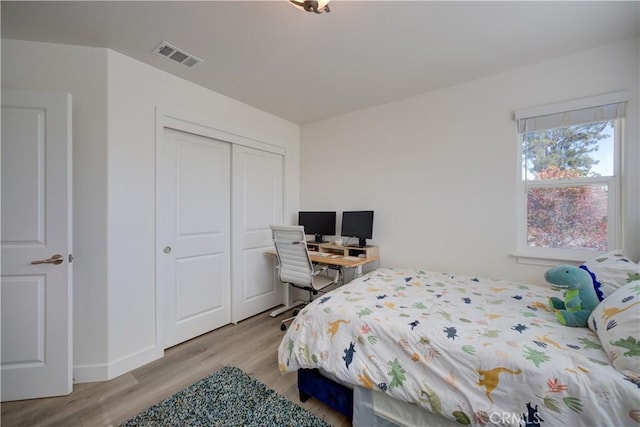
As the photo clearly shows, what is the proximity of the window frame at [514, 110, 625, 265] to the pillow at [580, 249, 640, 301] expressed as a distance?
51 cm

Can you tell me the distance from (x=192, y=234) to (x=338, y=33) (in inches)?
86.8

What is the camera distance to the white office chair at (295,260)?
255 centimetres

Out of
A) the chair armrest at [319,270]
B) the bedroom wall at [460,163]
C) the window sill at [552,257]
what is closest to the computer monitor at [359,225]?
the bedroom wall at [460,163]

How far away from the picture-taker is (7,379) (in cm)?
167

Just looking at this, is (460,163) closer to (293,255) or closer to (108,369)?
(293,255)

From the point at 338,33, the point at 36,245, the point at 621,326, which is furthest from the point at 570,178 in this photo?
the point at 36,245

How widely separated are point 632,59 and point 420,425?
2.84 m

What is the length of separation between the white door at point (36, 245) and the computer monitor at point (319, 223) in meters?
2.28

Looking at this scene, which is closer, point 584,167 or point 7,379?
point 7,379

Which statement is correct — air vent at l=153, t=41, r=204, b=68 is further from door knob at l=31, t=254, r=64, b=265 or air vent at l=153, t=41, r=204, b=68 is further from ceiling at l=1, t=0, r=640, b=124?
door knob at l=31, t=254, r=64, b=265


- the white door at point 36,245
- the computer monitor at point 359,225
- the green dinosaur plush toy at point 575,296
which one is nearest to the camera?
the green dinosaur plush toy at point 575,296

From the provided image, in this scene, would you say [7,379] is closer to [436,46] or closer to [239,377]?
[239,377]

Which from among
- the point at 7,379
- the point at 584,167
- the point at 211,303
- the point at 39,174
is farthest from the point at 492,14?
the point at 7,379

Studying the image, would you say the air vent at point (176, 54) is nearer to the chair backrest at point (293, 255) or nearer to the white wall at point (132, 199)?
the white wall at point (132, 199)
